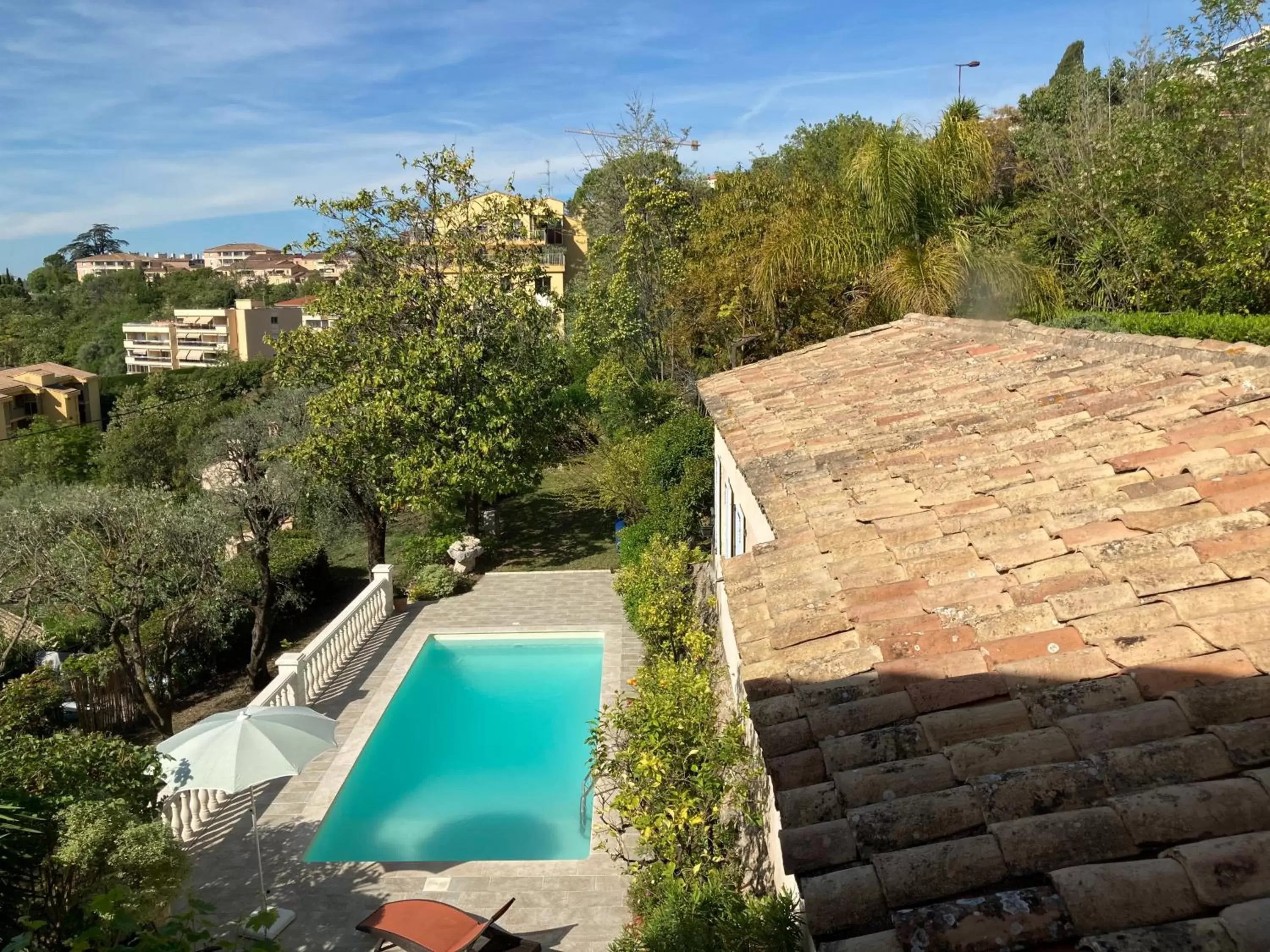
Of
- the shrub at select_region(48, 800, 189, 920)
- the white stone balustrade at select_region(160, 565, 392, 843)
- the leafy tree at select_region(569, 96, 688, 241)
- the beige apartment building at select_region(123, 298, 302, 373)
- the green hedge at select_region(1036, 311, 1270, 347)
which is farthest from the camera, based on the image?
the beige apartment building at select_region(123, 298, 302, 373)

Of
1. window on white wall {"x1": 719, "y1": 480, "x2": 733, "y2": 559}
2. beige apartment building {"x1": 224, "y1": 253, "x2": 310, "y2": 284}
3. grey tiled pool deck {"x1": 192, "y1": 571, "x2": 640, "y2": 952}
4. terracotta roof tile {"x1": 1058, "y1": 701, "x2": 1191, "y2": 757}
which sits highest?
beige apartment building {"x1": 224, "y1": 253, "x2": 310, "y2": 284}

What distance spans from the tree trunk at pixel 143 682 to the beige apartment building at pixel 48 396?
2265 inches

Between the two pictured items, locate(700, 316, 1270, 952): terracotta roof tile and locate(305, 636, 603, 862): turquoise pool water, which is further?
locate(305, 636, 603, 862): turquoise pool water

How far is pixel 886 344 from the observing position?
549 inches

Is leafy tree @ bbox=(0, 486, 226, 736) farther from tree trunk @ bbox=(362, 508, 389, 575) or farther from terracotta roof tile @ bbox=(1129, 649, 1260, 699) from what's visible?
terracotta roof tile @ bbox=(1129, 649, 1260, 699)

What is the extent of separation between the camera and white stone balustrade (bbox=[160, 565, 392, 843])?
11258 mm

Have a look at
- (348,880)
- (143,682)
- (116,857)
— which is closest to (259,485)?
(143,682)

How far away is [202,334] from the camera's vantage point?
99375 mm

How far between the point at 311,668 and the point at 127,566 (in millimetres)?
3581

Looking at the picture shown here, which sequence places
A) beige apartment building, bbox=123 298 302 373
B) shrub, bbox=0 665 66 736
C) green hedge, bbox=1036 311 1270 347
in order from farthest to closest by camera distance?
beige apartment building, bbox=123 298 302 373
green hedge, bbox=1036 311 1270 347
shrub, bbox=0 665 66 736

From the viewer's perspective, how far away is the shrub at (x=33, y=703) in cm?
1105

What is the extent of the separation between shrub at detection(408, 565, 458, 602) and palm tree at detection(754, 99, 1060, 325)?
1228 cm

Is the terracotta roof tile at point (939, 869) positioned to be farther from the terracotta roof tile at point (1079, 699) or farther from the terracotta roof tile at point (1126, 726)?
the terracotta roof tile at point (1079, 699)

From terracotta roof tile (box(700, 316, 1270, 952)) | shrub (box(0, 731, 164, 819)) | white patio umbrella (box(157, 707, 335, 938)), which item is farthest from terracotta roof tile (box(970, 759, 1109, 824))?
white patio umbrella (box(157, 707, 335, 938))
